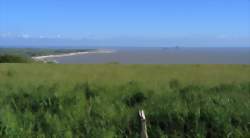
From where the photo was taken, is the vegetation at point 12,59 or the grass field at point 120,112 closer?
the grass field at point 120,112

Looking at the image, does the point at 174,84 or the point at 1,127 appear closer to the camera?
the point at 1,127

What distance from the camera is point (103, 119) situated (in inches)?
451

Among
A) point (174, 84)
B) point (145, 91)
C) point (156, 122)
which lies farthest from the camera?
point (174, 84)

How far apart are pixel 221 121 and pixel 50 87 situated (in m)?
6.32

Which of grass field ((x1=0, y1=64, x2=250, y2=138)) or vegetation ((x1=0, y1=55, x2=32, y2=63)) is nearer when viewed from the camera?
grass field ((x1=0, y1=64, x2=250, y2=138))

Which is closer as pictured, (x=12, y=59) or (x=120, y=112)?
(x=120, y=112)

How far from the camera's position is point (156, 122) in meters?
11.4

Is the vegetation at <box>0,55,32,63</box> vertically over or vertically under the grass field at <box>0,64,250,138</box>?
under

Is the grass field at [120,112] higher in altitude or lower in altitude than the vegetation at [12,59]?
higher

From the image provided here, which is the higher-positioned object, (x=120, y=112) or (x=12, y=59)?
(x=120, y=112)

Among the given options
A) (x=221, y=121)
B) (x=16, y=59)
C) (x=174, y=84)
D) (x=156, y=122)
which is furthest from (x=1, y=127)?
(x=16, y=59)

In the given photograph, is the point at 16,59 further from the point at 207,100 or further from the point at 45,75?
the point at 207,100

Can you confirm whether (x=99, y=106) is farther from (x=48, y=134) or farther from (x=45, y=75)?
(x=45, y=75)

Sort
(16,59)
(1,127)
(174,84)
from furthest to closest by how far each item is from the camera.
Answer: (16,59), (174,84), (1,127)
